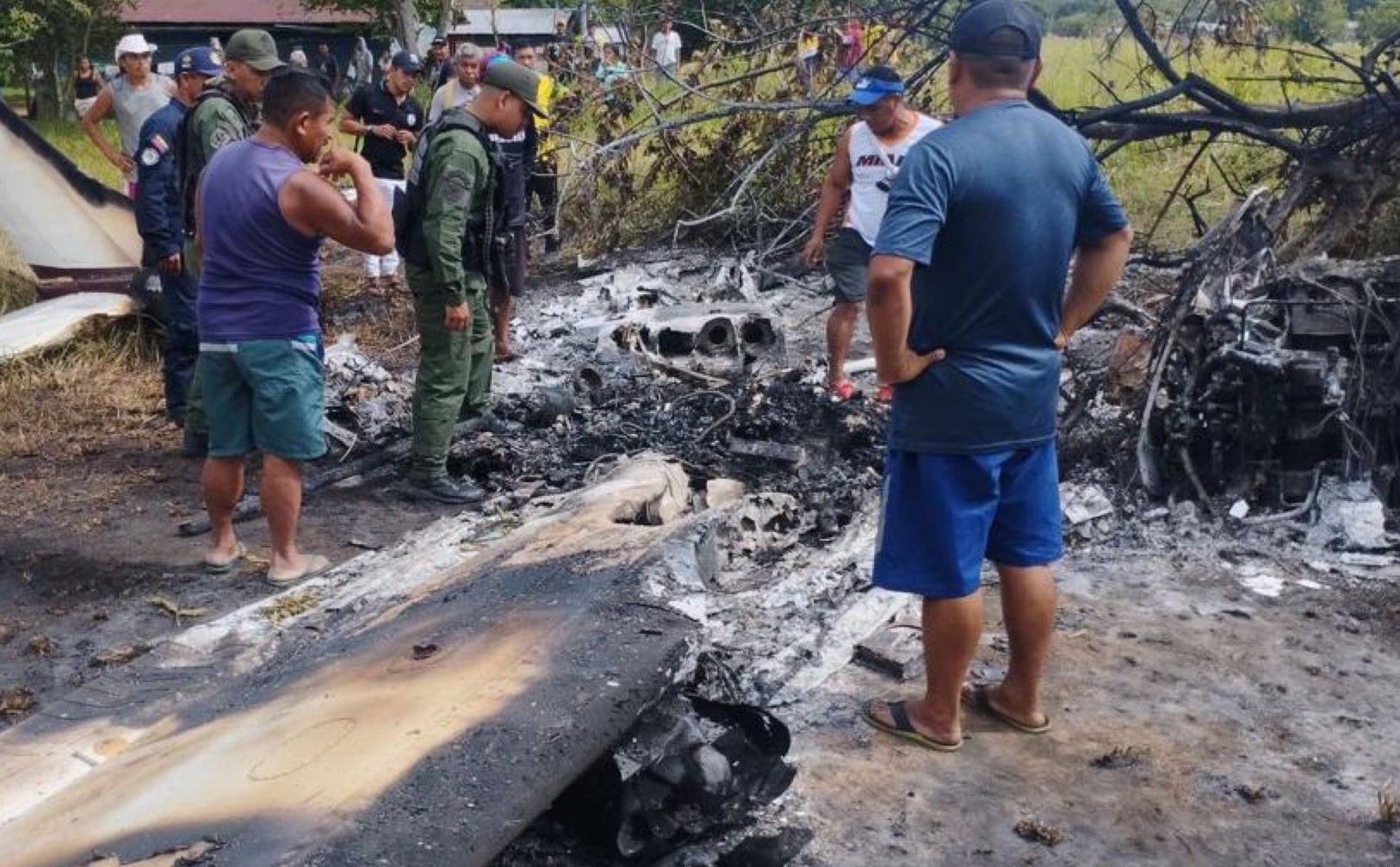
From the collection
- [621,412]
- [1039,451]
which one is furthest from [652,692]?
[621,412]

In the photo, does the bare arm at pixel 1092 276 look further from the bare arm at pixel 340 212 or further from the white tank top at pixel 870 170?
the white tank top at pixel 870 170

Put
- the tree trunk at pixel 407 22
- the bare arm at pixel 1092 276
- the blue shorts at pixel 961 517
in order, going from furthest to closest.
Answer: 1. the tree trunk at pixel 407 22
2. the bare arm at pixel 1092 276
3. the blue shorts at pixel 961 517

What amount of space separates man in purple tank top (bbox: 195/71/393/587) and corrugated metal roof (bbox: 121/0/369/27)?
3405cm

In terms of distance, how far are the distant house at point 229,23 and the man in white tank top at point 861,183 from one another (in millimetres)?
32113

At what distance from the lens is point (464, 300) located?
6.00 metres

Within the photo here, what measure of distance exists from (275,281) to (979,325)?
2.79 metres

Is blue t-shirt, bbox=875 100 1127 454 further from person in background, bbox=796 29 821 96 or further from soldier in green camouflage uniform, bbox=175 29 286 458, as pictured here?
person in background, bbox=796 29 821 96

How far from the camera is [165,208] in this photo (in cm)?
676

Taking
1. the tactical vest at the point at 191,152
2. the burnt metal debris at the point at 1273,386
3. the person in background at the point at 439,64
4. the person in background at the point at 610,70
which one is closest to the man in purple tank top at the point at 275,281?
the tactical vest at the point at 191,152

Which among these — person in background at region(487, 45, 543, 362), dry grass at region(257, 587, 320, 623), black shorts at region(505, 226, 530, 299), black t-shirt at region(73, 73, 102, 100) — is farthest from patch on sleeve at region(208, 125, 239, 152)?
Result: black t-shirt at region(73, 73, 102, 100)

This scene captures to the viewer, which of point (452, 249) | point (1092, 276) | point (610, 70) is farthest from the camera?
point (610, 70)

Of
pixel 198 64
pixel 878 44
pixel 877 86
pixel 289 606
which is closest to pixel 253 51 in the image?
pixel 198 64

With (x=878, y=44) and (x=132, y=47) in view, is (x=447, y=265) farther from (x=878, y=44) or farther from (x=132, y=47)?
(x=878, y=44)

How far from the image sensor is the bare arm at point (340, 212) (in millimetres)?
4711
